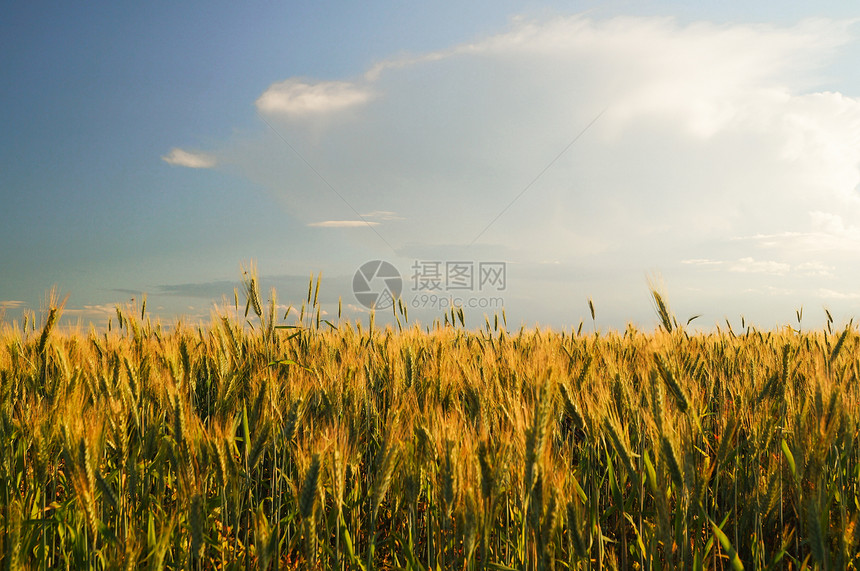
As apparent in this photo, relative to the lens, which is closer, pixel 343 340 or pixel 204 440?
pixel 204 440

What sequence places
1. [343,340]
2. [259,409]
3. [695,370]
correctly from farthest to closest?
1. [343,340]
2. [695,370]
3. [259,409]

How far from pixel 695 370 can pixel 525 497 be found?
2.06 meters

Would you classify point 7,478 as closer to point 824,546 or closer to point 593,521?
point 593,521

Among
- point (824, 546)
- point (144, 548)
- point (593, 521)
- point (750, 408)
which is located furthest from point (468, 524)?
point (750, 408)

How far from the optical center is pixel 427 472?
1.78 m

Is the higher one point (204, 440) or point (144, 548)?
point (204, 440)

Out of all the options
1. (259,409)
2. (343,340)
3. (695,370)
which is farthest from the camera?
(343,340)

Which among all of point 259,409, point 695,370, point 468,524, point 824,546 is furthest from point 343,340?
point 824,546

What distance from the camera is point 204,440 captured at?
4.98ft

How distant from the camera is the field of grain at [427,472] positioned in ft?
4.54

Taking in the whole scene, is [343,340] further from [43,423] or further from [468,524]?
[468,524]

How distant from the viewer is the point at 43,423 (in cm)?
182

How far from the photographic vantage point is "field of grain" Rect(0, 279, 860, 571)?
138 cm

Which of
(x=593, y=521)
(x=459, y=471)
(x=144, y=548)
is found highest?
(x=459, y=471)
